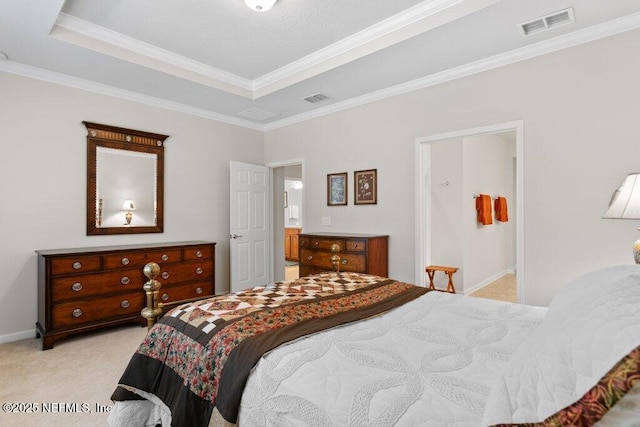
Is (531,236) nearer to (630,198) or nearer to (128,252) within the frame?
(630,198)

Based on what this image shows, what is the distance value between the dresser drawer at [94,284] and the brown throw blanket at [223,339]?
2.08 m

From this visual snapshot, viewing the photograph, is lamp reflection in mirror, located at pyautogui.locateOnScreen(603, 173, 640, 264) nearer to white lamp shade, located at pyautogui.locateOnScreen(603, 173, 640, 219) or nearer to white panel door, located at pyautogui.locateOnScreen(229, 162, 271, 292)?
white lamp shade, located at pyautogui.locateOnScreen(603, 173, 640, 219)

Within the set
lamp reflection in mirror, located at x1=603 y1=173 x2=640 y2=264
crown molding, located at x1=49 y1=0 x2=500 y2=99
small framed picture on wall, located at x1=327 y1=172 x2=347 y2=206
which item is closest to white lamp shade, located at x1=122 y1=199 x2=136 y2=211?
crown molding, located at x1=49 y1=0 x2=500 y2=99

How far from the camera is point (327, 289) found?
214 cm

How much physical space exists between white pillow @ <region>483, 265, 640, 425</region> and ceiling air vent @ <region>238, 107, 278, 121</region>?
4523 mm

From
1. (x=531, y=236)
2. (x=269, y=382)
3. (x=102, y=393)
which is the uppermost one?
(x=531, y=236)

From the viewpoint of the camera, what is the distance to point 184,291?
13.4 feet

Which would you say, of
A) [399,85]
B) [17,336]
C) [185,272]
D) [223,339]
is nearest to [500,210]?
[399,85]

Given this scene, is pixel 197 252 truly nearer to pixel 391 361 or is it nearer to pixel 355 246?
pixel 355 246

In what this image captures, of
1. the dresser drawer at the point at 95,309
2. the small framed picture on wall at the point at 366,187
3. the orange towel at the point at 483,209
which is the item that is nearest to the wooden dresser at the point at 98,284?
the dresser drawer at the point at 95,309

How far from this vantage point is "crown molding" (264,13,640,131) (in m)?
2.68

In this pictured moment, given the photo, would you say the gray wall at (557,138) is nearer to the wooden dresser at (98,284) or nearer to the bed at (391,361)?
the bed at (391,361)

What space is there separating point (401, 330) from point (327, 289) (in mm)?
724

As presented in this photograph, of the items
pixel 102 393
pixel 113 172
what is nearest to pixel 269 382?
pixel 102 393
